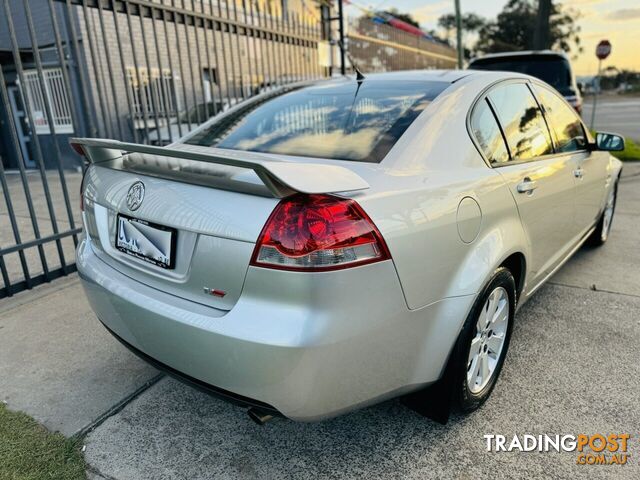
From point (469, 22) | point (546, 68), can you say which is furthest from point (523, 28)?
point (546, 68)

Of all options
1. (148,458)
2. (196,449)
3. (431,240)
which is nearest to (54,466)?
(148,458)

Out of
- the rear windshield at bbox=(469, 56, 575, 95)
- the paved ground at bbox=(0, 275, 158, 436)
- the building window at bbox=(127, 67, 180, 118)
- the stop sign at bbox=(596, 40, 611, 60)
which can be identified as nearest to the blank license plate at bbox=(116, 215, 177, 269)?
the paved ground at bbox=(0, 275, 158, 436)

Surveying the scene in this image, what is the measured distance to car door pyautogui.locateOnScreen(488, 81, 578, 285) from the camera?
2.54 m

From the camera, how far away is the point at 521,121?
282 centimetres

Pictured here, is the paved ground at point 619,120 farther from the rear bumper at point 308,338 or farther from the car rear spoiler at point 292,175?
the car rear spoiler at point 292,175

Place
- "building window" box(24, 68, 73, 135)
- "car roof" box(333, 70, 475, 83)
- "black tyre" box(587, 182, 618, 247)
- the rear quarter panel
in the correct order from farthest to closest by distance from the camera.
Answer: "building window" box(24, 68, 73, 135) → "black tyre" box(587, 182, 618, 247) → "car roof" box(333, 70, 475, 83) → the rear quarter panel

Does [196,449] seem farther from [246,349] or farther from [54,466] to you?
[246,349]

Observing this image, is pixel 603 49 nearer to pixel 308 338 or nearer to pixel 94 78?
pixel 94 78

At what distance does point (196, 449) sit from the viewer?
7.08 feet

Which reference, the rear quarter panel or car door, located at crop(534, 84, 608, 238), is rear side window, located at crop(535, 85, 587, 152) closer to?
car door, located at crop(534, 84, 608, 238)

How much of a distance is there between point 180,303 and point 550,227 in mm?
2131

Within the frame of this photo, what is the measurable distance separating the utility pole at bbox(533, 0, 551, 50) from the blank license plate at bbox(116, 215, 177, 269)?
14129 millimetres

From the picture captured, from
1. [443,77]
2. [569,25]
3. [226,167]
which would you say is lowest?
[226,167]

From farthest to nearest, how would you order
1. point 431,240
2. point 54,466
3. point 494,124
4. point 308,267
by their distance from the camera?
point 494,124
point 54,466
point 431,240
point 308,267
